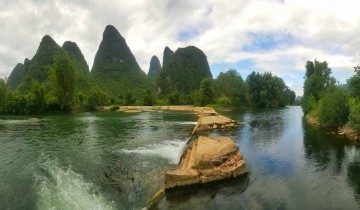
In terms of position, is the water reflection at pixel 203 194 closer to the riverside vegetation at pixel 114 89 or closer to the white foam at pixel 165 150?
the white foam at pixel 165 150

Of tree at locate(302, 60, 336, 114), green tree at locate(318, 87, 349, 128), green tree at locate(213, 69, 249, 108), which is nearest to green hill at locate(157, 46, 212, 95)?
green tree at locate(213, 69, 249, 108)

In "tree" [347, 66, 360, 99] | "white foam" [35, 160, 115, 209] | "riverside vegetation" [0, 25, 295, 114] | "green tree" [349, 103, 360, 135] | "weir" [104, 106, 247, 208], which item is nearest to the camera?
"white foam" [35, 160, 115, 209]

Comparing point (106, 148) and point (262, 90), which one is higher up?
point (262, 90)

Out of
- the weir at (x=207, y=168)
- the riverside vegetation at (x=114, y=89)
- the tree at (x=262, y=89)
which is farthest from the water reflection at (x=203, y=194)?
the tree at (x=262, y=89)

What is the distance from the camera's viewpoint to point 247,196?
61.6ft

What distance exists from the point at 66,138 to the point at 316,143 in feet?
107

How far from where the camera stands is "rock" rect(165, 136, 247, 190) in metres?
19.4

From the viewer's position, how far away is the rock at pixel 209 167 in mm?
19375

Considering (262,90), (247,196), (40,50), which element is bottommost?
(247,196)

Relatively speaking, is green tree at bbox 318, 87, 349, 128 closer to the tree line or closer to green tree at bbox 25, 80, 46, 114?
the tree line

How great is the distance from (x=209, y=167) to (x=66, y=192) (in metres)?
9.68

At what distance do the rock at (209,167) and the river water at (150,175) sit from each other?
2.32 feet

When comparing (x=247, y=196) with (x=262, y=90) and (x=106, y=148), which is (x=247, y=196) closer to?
(x=106, y=148)

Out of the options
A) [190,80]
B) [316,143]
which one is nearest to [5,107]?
[316,143]
